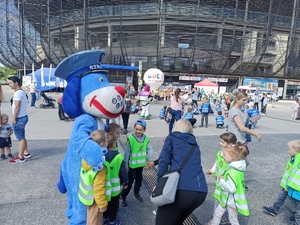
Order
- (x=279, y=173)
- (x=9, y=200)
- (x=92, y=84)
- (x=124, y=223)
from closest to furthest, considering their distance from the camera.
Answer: (x=92, y=84), (x=124, y=223), (x=9, y=200), (x=279, y=173)

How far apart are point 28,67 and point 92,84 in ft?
115

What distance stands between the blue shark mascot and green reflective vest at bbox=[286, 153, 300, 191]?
6.96 feet

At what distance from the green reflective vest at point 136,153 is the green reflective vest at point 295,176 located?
5.84 feet

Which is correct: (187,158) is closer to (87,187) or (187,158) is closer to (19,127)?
(87,187)

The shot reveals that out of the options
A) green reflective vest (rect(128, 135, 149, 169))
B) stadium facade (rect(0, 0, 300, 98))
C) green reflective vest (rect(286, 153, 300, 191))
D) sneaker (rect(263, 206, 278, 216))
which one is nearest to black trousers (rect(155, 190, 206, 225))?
green reflective vest (rect(128, 135, 149, 169))

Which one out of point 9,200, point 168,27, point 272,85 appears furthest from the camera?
point 272,85

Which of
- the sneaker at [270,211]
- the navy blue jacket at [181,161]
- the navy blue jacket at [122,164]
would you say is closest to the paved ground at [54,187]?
the sneaker at [270,211]

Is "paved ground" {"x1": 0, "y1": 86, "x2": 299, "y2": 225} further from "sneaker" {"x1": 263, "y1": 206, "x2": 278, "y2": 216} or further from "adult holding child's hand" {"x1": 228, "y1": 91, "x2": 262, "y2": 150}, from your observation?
"adult holding child's hand" {"x1": 228, "y1": 91, "x2": 262, "y2": 150}

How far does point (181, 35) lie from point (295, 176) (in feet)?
88.3

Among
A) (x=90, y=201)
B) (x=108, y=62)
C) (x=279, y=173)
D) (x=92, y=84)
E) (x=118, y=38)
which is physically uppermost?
(x=118, y=38)

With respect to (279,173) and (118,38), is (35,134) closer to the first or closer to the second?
(279,173)

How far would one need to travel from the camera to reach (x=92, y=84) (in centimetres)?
225

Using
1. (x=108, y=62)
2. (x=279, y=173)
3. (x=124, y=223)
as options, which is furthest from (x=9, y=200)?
(x=108, y=62)

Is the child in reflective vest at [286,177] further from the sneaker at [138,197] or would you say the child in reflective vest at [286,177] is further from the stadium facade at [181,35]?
the stadium facade at [181,35]
